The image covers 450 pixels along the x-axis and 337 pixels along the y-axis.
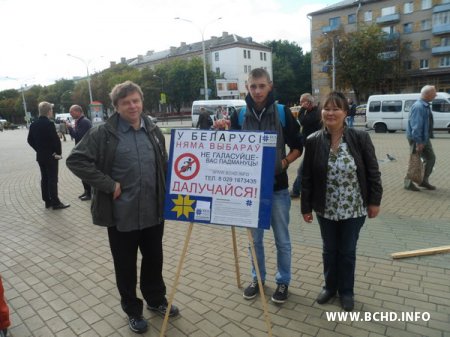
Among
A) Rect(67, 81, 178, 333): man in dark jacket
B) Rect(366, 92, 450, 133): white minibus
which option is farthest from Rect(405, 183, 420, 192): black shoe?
Rect(366, 92, 450, 133): white minibus

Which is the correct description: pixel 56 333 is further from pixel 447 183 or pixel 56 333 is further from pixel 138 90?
pixel 447 183

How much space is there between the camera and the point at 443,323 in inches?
114

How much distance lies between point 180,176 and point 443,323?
2431 mm

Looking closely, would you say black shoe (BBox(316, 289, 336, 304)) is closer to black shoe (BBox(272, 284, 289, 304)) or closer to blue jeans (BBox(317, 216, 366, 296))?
blue jeans (BBox(317, 216, 366, 296))

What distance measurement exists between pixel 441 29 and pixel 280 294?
50.4 metres

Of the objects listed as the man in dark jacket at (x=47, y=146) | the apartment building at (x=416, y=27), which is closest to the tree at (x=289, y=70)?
the apartment building at (x=416, y=27)

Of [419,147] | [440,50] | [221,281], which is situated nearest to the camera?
[221,281]

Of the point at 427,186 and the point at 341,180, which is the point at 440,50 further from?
the point at 341,180

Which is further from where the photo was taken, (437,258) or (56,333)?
(437,258)

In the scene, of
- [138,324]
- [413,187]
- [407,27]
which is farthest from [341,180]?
[407,27]

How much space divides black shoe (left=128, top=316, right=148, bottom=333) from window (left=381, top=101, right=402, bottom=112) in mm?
19750

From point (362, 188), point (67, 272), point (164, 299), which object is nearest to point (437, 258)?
point (362, 188)

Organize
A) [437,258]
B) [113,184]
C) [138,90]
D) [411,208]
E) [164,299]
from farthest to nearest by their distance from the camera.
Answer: [411,208], [437,258], [164,299], [138,90], [113,184]

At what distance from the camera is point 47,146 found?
684 cm
